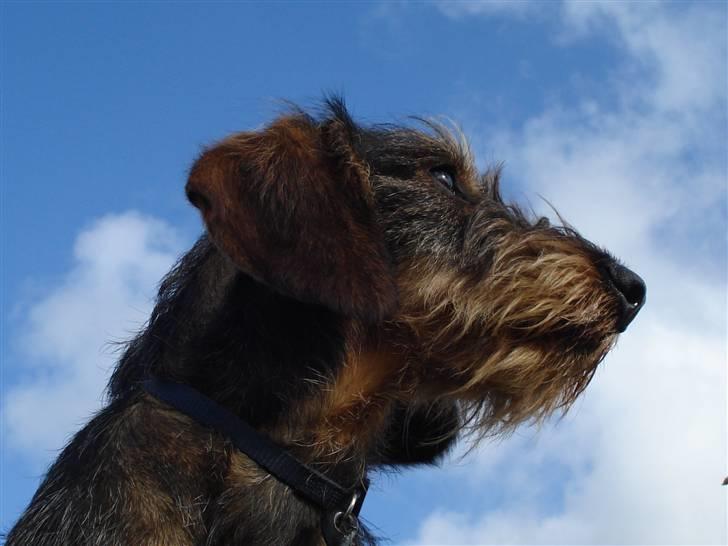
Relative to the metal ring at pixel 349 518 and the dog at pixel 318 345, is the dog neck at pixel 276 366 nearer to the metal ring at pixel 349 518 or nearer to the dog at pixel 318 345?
the dog at pixel 318 345

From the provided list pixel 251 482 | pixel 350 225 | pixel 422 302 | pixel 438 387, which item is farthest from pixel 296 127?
pixel 251 482

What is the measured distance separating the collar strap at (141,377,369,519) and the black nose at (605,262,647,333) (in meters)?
1.35

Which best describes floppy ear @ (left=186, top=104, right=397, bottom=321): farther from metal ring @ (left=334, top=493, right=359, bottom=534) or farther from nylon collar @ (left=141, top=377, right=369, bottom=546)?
metal ring @ (left=334, top=493, right=359, bottom=534)

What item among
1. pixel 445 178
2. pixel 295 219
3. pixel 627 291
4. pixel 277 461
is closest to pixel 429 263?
pixel 445 178

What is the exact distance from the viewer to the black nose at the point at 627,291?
3.93 meters

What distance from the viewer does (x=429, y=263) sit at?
3984 millimetres

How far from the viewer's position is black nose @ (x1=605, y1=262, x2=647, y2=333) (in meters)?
3.93

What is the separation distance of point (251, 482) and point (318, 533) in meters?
0.34

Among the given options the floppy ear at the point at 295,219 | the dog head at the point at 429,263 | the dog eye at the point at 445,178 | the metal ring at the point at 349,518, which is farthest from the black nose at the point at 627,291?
the metal ring at the point at 349,518

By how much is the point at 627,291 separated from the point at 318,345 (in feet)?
4.28

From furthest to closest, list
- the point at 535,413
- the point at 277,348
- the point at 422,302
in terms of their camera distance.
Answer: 1. the point at 535,413
2. the point at 422,302
3. the point at 277,348

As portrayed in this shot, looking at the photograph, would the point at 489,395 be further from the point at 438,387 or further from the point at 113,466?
the point at 113,466

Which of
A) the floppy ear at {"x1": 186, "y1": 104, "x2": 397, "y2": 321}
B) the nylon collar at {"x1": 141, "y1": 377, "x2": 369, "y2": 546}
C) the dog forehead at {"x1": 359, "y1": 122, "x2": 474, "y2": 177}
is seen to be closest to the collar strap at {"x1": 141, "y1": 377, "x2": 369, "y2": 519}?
the nylon collar at {"x1": 141, "y1": 377, "x2": 369, "y2": 546}

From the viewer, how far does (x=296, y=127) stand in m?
4.12
